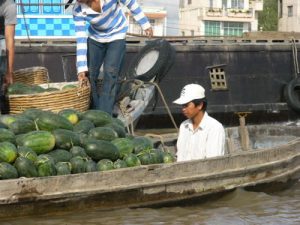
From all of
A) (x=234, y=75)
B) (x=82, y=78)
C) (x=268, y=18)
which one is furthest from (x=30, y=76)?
(x=268, y=18)

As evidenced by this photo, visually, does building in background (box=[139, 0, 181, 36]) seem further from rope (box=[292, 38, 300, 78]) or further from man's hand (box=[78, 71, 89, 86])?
man's hand (box=[78, 71, 89, 86])

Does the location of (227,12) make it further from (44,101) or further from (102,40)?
(44,101)

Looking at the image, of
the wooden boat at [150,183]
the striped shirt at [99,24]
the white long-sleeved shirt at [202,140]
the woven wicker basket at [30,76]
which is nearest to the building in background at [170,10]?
the woven wicker basket at [30,76]

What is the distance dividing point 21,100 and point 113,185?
1.96 meters

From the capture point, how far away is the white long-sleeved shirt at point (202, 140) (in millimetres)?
6832

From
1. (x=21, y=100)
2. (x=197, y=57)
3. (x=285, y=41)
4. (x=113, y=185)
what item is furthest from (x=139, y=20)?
(x=285, y=41)

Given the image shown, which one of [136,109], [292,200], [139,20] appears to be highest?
[139,20]

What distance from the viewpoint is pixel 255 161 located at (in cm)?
739

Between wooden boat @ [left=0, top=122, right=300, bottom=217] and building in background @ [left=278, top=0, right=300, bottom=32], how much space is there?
46903 mm

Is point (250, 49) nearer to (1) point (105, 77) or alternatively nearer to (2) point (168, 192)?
(1) point (105, 77)

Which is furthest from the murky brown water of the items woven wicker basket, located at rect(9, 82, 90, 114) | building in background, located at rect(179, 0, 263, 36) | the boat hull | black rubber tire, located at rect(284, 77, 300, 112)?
building in background, located at rect(179, 0, 263, 36)

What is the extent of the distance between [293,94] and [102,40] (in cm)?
822

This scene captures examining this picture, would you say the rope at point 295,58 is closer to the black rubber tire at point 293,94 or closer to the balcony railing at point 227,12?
the black rubber tire at point 293,94

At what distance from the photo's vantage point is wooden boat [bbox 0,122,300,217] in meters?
6.01
